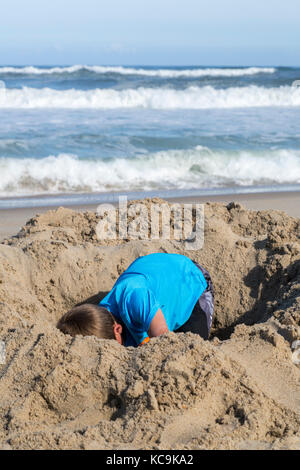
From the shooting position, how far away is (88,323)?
2693mm

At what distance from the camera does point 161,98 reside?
18016 millimetres

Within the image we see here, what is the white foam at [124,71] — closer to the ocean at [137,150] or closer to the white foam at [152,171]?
the ocean at [137,150]

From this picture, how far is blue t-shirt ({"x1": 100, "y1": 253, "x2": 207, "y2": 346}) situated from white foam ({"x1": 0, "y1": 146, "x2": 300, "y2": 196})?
16.4 feet

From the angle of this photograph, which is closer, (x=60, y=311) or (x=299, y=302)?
(x=299, y=302)

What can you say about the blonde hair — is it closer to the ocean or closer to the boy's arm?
the boy's arm

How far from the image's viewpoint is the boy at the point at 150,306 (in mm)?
2723

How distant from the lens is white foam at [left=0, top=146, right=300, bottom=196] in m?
8.20

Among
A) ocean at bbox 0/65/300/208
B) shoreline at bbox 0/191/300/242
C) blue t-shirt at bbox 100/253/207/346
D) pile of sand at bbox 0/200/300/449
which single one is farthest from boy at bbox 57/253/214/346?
ocean at bbox 0/65/300/208

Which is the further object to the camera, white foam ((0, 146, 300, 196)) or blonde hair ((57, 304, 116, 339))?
white foam ((0, 146, 300, 196))

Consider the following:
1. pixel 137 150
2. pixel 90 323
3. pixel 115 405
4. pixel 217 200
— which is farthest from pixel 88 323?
pixel 137 150

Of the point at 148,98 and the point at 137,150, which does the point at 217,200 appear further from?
the point at 148,98

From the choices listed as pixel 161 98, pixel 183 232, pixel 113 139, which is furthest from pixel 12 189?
pixel 161 98
